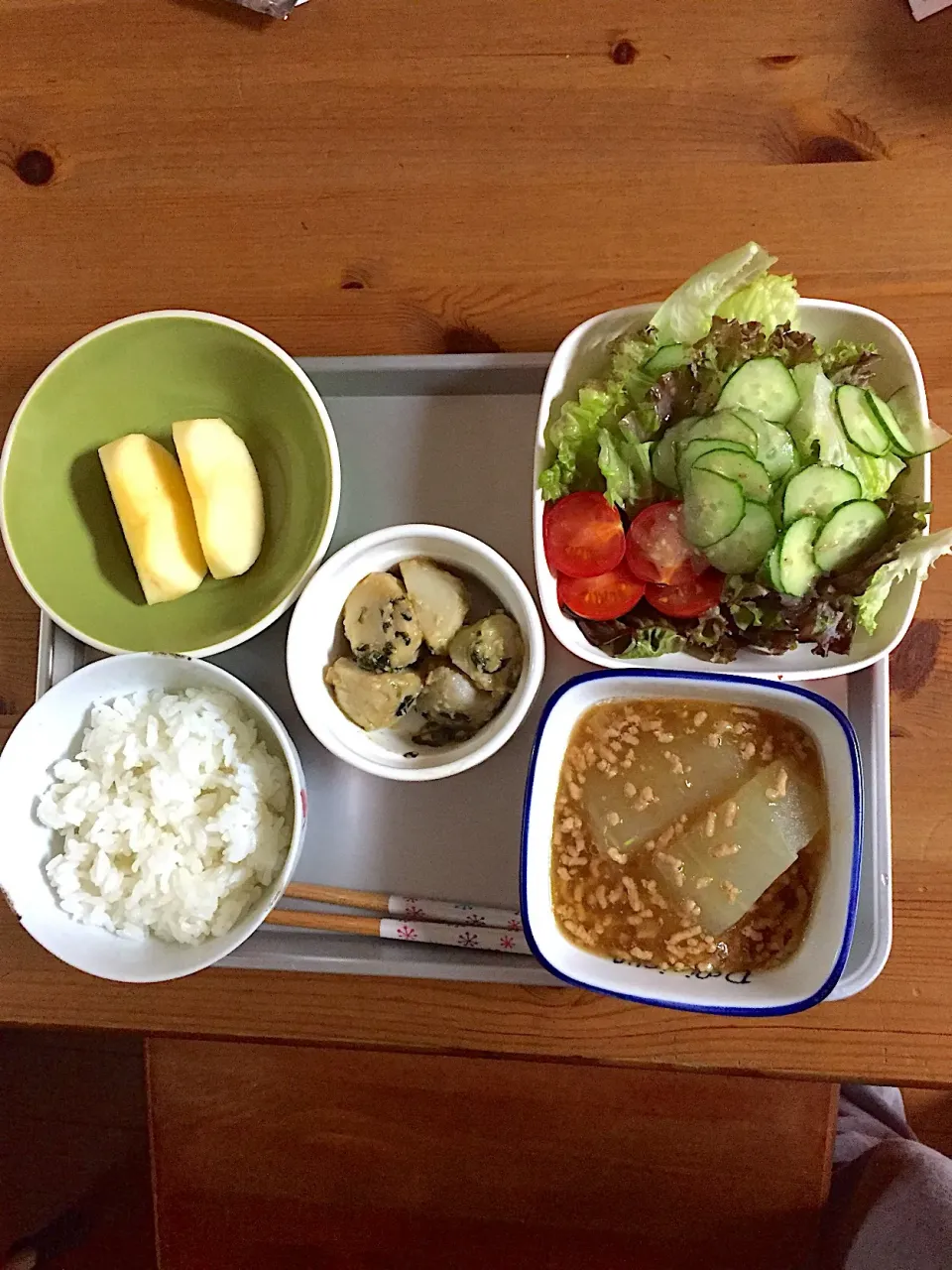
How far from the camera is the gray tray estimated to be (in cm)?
123

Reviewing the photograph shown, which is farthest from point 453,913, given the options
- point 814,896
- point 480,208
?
point 480,208

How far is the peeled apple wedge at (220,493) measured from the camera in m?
1.22

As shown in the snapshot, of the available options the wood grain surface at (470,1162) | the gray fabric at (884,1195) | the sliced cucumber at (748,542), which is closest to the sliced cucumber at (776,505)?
the sliced cucumber at (748,542)

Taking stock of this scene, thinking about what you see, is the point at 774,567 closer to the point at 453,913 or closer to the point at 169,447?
the point at 453,913

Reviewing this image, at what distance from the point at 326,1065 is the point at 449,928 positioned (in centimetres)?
46

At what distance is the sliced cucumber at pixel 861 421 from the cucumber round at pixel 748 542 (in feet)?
0.46

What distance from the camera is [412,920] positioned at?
4.09 ft

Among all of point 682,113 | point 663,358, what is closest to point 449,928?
point 663,358

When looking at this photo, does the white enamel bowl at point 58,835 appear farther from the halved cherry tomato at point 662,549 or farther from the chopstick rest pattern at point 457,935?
the halved cherry tomato at point 662,549

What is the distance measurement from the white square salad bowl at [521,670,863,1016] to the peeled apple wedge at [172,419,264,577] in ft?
1.47

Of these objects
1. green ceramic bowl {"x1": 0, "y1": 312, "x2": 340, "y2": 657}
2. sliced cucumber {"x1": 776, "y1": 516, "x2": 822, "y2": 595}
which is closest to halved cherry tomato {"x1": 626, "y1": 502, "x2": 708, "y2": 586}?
sliced cucumber {"x1": 776, "y1": 516, "x2": 822, "y2": 595}

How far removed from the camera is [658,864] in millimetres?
1173

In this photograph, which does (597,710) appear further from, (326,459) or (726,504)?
(326,459)

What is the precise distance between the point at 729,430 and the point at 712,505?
9cm
